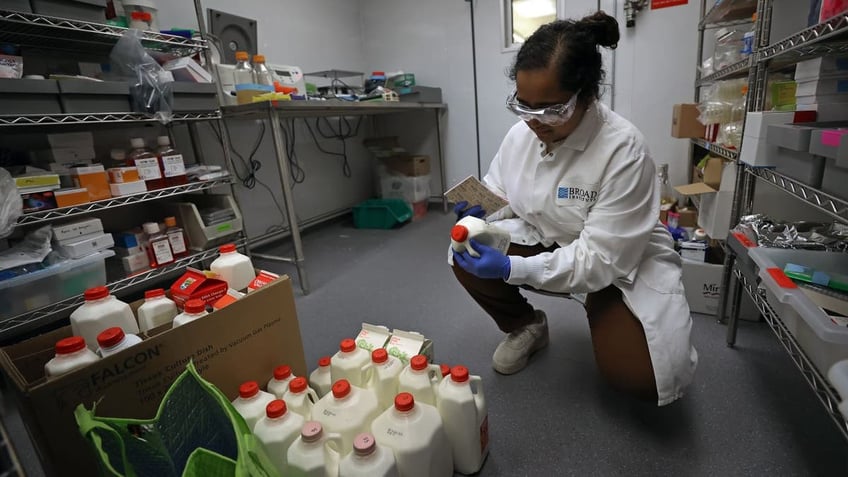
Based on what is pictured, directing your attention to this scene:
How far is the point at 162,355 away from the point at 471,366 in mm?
862

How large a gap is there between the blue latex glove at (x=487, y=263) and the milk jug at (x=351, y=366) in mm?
347

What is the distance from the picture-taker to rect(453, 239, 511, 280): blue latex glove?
38.6 inches

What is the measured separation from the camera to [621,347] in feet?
3.27

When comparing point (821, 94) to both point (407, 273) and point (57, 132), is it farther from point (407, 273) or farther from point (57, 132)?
point (57, 132)

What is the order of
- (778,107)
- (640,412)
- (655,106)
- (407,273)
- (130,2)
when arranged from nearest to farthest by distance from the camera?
1. (640,412)
2. (778,107)
3. (130,2)
4. (407,273)
5. (655,106)

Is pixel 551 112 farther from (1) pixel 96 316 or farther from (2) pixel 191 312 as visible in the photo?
(1) pixel 96 316

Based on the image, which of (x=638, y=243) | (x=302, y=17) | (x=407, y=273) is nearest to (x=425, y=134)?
(x=302, y=17)

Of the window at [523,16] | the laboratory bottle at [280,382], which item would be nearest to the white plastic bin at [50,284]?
the laboratory bottle at [280,382]

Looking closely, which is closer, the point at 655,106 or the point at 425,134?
the point at 655,106

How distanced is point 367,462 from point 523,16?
3118 mm

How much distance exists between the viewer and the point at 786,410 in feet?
3.45

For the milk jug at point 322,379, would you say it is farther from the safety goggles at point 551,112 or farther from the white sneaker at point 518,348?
the safety goggles at point 551,112

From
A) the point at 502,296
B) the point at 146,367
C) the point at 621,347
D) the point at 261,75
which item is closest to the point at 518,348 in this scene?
the point at 502,296

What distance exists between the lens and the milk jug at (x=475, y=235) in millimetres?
1014
